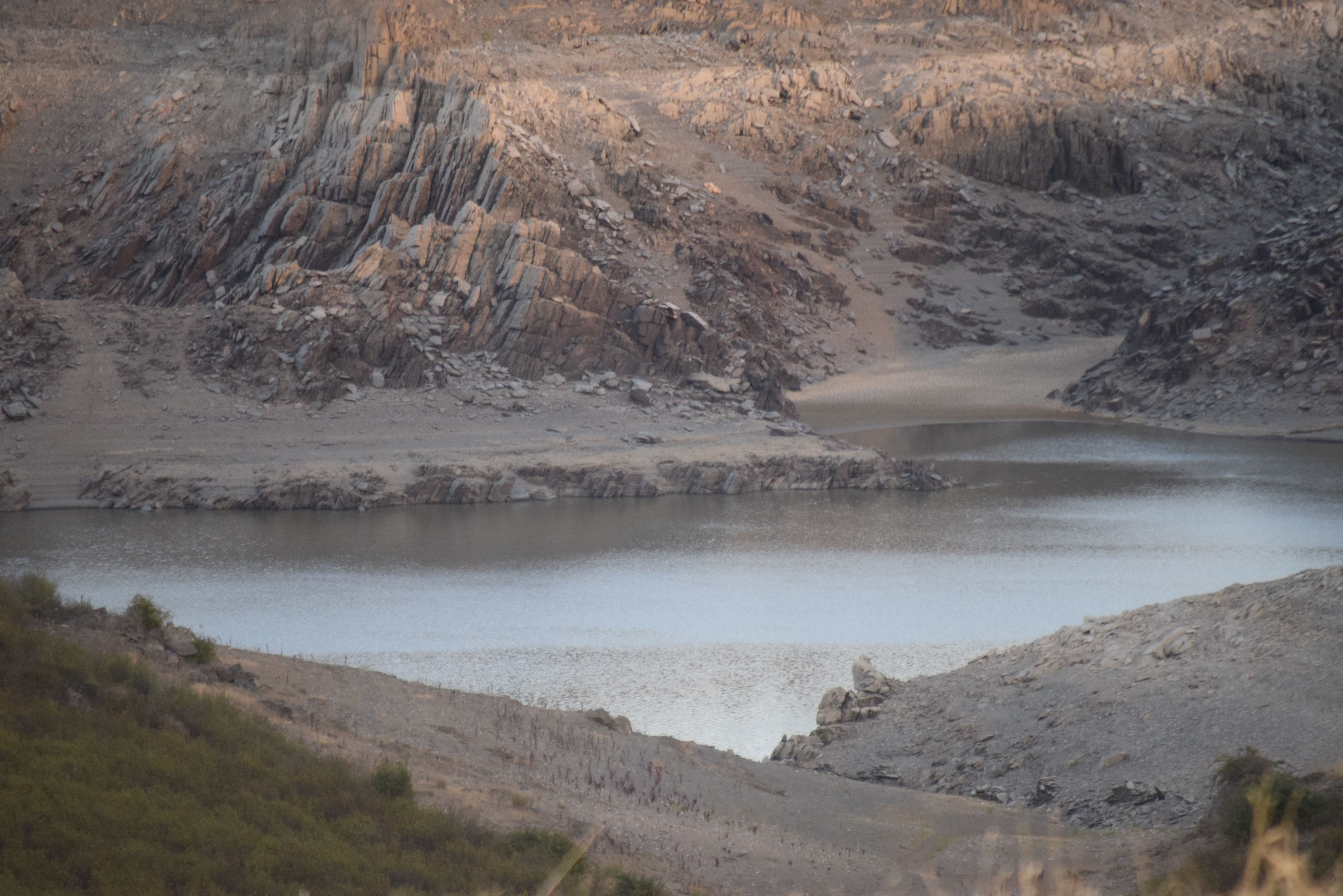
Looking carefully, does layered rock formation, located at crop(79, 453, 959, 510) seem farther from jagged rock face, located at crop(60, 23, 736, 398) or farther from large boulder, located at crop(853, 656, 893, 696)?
large boulder, located at crop(853, 656, 893, 696)

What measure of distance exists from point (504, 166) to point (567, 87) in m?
15.4

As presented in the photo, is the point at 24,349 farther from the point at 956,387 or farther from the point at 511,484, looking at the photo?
the point at 956,387

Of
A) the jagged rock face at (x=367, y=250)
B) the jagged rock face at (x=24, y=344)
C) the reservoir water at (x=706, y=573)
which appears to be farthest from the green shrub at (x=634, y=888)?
the jagged rock face at (x=24, y=344)

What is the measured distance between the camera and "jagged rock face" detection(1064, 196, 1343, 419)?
41.9m

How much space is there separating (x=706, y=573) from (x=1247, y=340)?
3216 cm

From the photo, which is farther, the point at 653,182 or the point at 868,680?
the point at 653,182

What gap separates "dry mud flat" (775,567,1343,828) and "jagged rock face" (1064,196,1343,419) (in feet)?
107

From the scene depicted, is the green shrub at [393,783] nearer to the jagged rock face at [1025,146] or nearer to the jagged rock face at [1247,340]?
the jagged rock face at [1247,340]

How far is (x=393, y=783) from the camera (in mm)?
6711

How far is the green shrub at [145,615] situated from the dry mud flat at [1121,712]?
21.4ft

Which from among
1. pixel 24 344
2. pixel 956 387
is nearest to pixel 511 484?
pixel 24 344

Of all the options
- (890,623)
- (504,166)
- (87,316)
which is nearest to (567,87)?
(504,166)

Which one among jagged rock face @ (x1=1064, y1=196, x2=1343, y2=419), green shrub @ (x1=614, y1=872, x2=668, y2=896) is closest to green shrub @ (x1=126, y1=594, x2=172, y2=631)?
green shrub @ (x1=614, y1=872, x2=668, y2=896)

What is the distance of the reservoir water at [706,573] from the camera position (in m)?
15.6
